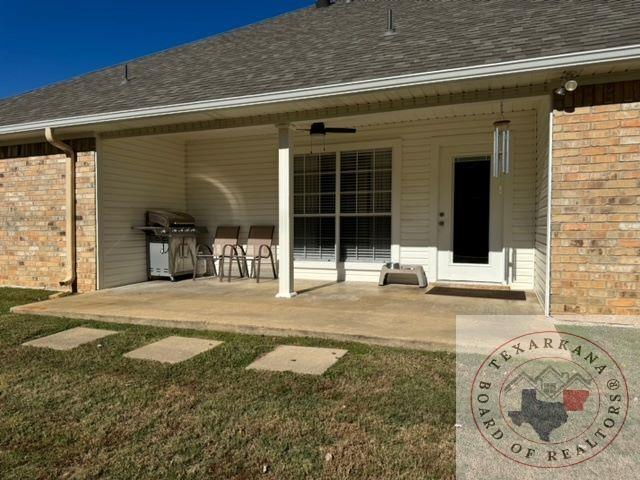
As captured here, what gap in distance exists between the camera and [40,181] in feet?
22.8

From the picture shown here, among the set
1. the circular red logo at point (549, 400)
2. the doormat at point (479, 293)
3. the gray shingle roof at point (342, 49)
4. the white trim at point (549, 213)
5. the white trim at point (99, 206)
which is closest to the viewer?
the circular red logo at point (549, 400)

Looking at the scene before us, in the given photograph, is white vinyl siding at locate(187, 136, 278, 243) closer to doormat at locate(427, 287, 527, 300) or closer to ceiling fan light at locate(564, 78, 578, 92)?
doormat at locate(427, 287, 527, 300)

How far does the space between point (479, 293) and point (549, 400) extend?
3.32m

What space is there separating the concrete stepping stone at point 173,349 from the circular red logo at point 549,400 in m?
2.19

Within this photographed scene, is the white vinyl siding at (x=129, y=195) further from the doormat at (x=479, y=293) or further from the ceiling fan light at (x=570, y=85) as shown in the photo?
the ceiling fan light at (x=570, y=85)

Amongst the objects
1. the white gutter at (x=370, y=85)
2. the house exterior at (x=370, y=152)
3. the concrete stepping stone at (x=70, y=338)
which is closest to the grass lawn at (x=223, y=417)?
the concrete stepping stone at (x=70, y=338)

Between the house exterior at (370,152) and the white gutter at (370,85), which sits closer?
the white gutter at (370,85)

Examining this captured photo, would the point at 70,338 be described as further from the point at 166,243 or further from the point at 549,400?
the point at 549,400

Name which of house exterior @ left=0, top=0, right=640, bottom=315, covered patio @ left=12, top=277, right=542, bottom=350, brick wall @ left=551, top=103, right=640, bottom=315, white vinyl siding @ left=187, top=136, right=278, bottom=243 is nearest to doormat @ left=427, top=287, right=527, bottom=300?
covered patio @ left=12, top=277, right=542, bottom=350

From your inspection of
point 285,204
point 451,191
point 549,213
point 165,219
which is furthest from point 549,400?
point 165,219

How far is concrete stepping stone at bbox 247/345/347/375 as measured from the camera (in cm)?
329

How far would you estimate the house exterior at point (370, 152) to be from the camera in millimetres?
4281

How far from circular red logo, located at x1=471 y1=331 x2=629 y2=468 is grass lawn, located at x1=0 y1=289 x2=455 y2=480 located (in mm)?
257

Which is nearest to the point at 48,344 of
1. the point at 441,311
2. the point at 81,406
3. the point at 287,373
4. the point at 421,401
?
the point at 81,406
